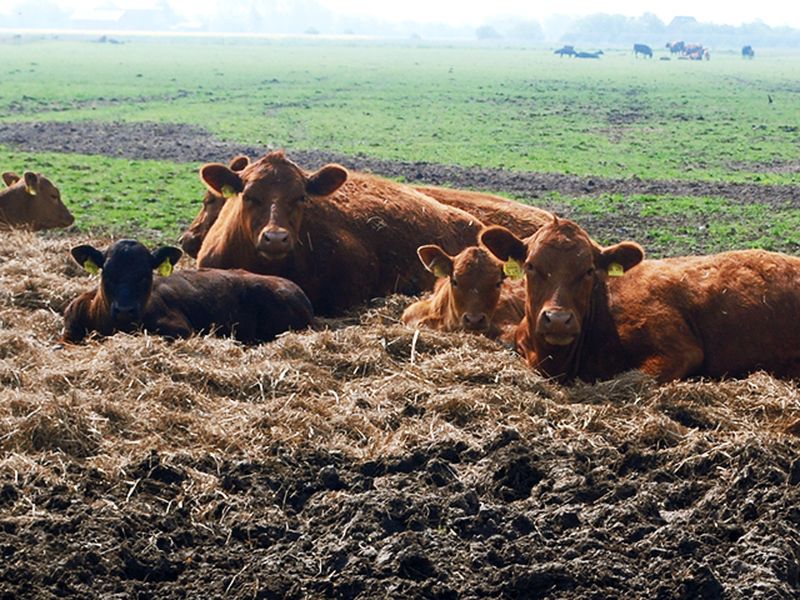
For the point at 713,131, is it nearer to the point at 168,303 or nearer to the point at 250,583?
the point at 168,303

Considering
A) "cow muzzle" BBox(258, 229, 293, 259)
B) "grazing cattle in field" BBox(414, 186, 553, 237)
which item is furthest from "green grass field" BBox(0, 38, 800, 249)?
"cow muzzle" BBox(258, 229, 293, 259)

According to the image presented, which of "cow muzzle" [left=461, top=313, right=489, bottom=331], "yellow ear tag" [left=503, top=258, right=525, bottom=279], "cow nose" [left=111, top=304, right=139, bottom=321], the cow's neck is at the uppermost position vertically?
"yellow ear tag" [left=503, top=258, right=525, bottom=279]

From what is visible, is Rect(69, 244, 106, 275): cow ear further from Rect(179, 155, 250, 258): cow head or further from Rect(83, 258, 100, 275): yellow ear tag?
Rect(179, 155, 250, 258): cow head

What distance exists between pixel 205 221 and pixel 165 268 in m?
3.45

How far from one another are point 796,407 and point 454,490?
2571 mm

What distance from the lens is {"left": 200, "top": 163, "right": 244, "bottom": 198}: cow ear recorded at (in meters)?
11.5

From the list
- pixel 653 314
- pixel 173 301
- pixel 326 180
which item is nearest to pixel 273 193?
pixel 326 180

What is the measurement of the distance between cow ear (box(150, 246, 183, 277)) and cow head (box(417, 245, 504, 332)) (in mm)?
2081

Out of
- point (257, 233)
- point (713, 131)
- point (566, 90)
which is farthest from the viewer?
point (566, 90)

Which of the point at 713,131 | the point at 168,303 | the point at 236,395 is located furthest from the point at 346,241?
the point at 713,131

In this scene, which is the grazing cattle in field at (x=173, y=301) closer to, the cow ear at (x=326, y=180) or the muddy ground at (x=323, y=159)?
the cow ear at (x=326, y=180)

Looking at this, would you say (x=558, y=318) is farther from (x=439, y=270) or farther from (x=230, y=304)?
(x=230, y=304)

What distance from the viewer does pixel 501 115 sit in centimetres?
4869

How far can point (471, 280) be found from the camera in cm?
984
